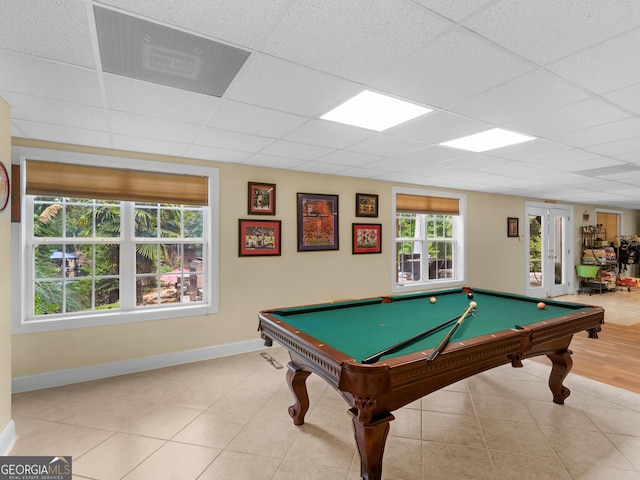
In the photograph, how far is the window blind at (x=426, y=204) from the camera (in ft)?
18.0

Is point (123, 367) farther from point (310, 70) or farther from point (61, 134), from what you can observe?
point (310, 70)

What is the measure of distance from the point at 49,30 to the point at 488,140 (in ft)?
10.8

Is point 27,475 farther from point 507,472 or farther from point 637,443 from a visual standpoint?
point 637,443

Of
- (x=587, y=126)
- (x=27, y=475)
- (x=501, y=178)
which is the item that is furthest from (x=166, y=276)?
(x=501, y=178)

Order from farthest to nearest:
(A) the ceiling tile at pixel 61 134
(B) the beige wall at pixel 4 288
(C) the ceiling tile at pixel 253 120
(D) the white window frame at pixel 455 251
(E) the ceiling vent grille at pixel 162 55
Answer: (D) the white window frame at pixel 455 251
(A) the ceiling tile at pixel 61 134
(C) the ceiling tile at pixel 253 120
(B) the beige wall at pixel 4 288
(E) the ceiling vent grille at pixel 162 55

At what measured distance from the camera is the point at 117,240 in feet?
11.5

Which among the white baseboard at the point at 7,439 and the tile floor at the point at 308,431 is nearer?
the tile floor at the point at 308,431

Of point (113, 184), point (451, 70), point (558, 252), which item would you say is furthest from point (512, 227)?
point (113, 184)

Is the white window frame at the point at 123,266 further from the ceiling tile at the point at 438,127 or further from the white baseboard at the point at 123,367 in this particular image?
the ceiling tile at the point at 438,127

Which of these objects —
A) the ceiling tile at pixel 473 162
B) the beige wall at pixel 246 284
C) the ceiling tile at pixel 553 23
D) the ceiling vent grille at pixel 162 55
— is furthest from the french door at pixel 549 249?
the ceiling vent grille at pixel 162 55

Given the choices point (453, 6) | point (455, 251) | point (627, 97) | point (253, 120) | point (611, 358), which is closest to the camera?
point (453, 6)

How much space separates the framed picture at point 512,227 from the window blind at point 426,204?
1563mm

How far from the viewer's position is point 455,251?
6.18 metres

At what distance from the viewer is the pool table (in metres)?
1.63
